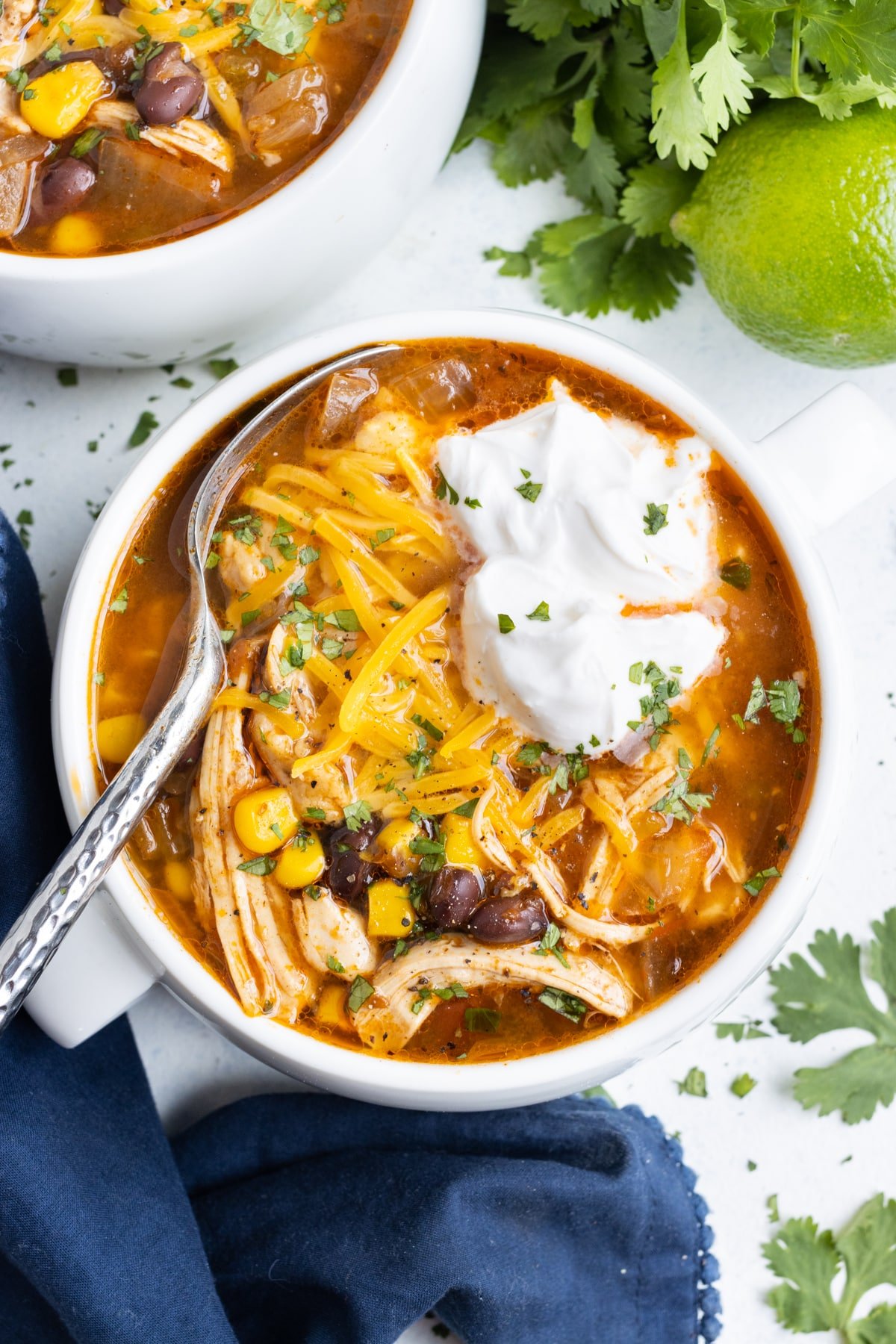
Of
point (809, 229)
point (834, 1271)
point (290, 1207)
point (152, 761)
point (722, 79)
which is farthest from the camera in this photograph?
point (834, 1271)

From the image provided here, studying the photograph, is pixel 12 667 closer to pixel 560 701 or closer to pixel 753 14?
pixel 560 701

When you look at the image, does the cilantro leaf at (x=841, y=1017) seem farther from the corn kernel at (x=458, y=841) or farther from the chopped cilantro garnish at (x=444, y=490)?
the chopped cilantro garnish at (x=444, y=490)

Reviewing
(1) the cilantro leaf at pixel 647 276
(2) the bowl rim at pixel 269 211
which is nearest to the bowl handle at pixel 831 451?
(1) the cilantro leaf at pixel 647 276

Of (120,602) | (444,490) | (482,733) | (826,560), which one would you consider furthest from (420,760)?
(826,560)

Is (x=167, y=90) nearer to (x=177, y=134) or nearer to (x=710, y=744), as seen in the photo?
(x=177, y=134)

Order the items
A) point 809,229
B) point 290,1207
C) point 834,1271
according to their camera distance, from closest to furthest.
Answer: point 809,229 < point 290,1207 < point 834,1271

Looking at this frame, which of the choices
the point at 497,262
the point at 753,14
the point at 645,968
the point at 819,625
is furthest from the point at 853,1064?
the point at 753,14

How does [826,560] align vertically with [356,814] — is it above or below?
below
